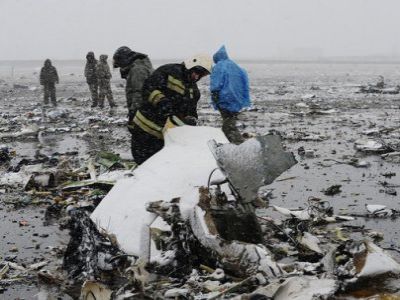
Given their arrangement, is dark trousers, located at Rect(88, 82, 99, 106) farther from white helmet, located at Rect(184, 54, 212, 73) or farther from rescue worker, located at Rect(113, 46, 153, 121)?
white helmet, located at Rect(184, 54, 212, 73)

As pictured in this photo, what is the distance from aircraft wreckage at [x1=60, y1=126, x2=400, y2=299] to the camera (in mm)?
3189

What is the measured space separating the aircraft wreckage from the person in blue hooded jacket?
120 inches

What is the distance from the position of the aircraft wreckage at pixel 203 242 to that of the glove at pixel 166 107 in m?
0.76

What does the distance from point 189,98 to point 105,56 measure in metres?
12.2

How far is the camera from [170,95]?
526 centimetres

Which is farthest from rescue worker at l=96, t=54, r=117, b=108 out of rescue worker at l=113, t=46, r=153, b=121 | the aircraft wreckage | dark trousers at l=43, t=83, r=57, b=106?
the aircraft wreckage

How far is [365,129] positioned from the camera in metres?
11.2

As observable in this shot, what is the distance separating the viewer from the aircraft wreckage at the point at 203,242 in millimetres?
3189

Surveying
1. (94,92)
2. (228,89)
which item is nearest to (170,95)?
(228,89)

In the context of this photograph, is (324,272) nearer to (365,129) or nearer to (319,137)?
(319,137)

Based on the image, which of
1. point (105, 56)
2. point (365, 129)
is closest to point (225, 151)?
point (365, 129)

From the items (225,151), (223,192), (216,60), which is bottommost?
(223,192)

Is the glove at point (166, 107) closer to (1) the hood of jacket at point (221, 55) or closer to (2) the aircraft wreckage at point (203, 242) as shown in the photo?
(2) the aircraft wreckage at point (203, 242)

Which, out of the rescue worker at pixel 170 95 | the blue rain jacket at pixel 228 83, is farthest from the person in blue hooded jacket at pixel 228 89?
the rescue worker at pixel 170 95
